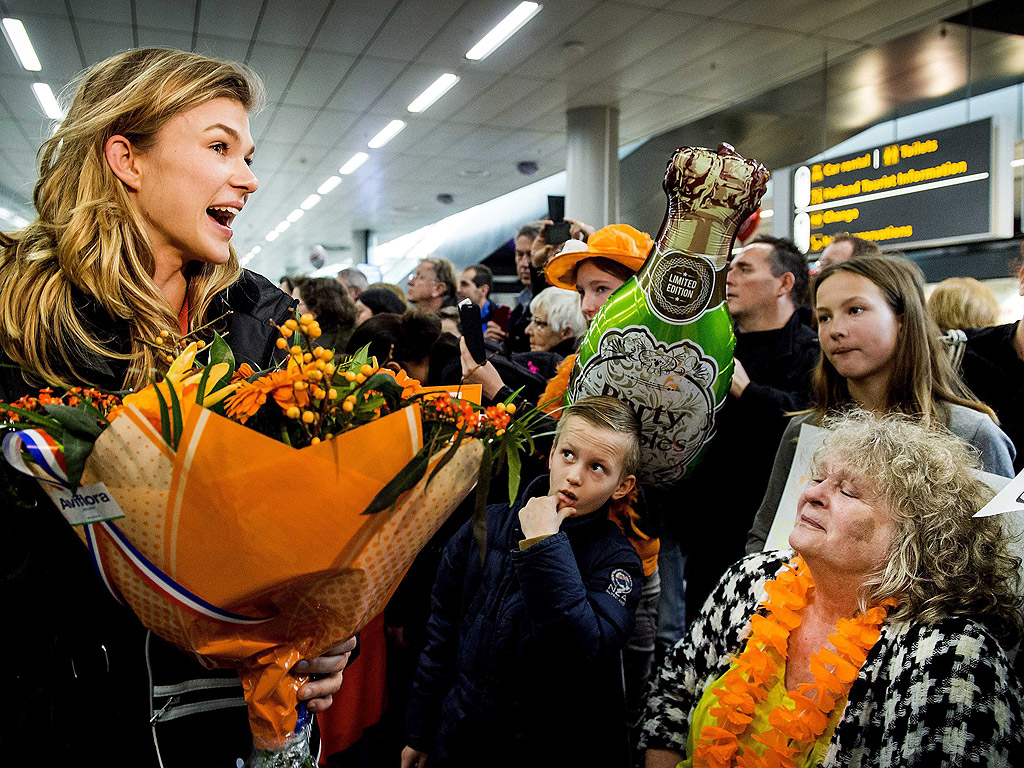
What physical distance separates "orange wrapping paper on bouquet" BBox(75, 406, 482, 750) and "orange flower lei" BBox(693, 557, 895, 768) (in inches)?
31.2

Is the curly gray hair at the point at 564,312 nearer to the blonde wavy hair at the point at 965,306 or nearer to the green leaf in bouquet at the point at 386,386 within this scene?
the blonde wavy hair at the point at 965,306

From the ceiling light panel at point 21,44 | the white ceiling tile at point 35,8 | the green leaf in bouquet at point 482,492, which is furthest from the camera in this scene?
the ceiling light panel at point 21,44

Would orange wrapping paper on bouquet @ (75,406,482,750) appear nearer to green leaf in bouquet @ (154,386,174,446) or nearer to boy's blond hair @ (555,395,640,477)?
green leaf in bouquet @ (154,386,174,446)

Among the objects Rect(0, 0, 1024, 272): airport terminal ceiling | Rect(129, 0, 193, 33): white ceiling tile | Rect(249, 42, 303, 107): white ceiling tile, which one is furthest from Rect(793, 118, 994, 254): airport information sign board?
Rect(129, 0, 193, 33): white ceiling tile

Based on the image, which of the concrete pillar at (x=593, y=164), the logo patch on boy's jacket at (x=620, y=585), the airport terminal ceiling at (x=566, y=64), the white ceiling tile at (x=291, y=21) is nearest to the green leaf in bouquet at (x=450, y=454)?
the logo patch on boy's jacket at (x=620, y=585)

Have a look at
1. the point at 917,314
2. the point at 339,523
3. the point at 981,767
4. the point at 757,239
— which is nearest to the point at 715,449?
the point at 917,314

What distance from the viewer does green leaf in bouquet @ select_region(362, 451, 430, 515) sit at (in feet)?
2.52

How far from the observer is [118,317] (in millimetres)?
1104

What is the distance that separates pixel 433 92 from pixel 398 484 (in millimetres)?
6837

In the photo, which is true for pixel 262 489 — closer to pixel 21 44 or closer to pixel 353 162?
pixel 21 44

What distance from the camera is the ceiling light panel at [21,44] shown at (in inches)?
218

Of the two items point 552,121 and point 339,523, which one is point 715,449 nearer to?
point 339,523

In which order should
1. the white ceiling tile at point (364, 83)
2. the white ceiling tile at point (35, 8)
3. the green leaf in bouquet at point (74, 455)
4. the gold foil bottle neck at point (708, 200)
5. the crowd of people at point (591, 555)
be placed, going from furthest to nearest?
the white ceiling tile at point (364, 83) < the white ceiling tile at point (35, 8) < the gold foil bottle neck at point (708, 200) < the crowd of people at point (591, 555) < the green leaf in bouquet at point (74, 455)

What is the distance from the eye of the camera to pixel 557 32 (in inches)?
223
